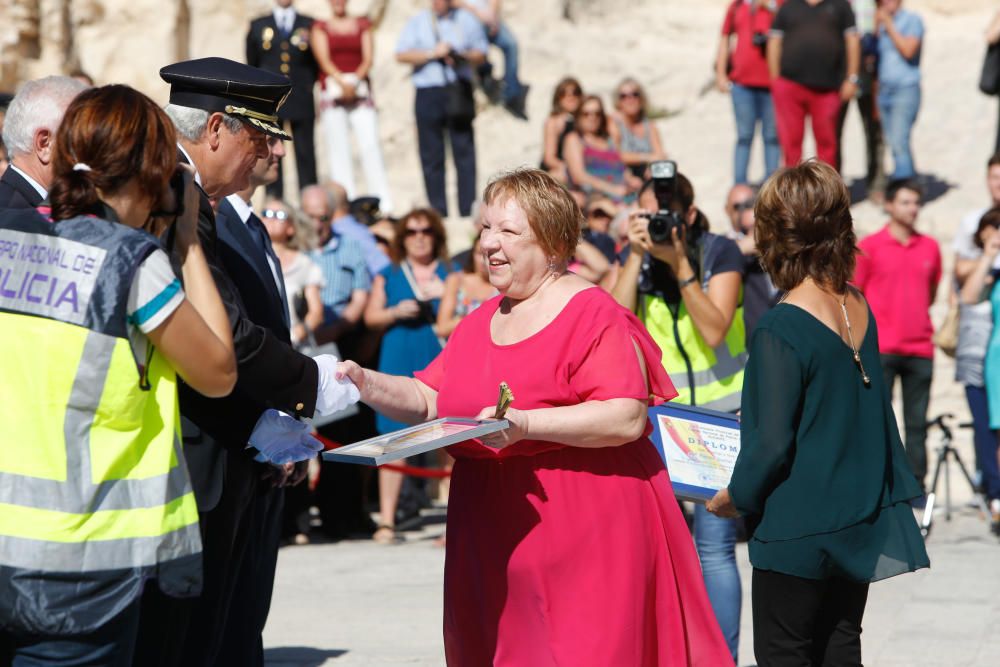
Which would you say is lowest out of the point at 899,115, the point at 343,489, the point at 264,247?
the point at 343,489

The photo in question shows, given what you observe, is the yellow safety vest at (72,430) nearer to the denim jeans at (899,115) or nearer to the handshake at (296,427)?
the handshake at (296,427)

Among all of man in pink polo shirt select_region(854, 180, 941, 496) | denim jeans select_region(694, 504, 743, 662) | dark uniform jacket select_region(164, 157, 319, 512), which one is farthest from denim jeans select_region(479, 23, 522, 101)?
dark uniform jacket select_region(164, 157, 319, 512)

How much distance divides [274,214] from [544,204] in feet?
16.1

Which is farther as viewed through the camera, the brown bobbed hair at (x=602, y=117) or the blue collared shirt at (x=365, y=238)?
the brown bobbed hair at (x=602, y=117)

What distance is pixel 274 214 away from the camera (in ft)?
28.8

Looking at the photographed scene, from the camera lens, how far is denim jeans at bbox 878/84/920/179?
1348 centimetres

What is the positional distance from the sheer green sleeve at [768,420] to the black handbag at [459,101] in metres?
9.81

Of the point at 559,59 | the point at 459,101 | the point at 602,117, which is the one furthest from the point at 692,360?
the point at 559,59

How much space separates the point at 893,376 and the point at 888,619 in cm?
304

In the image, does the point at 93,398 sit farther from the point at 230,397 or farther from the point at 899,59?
the point at 899,59

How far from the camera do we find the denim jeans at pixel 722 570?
222 inches

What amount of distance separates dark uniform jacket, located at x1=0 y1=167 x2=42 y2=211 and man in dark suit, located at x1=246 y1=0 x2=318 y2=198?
29.5 feet

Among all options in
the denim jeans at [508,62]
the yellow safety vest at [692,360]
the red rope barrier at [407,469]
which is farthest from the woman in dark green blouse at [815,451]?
the denim jeans at [508,62]

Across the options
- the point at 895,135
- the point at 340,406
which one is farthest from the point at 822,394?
the point at 895,135
